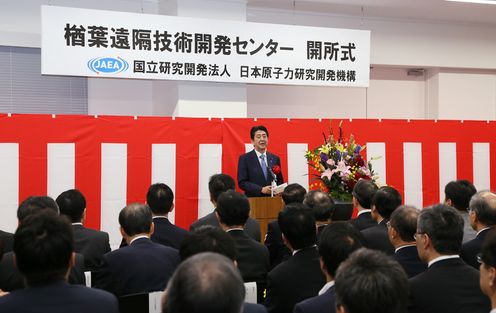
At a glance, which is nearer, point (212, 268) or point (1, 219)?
point (212, 268)

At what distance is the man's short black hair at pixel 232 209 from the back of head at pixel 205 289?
1991 millimetres

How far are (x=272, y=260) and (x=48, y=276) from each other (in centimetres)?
225

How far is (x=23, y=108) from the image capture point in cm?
659

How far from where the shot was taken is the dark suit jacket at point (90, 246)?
3.44m

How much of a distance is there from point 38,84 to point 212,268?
5968mm

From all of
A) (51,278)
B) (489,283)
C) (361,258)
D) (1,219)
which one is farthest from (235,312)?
(1,219)

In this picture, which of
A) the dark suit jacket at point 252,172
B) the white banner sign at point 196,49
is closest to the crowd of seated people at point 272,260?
the dark suit jacket at point 252,172

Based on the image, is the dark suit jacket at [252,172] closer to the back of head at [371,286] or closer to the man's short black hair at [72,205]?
the man's short black hair at [72,205]

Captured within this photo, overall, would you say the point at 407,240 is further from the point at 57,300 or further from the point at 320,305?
the point at 57,300

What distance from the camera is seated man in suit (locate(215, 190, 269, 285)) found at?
3.08m

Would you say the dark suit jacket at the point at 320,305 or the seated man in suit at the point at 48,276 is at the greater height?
the seated man in suit at the point at 48,276

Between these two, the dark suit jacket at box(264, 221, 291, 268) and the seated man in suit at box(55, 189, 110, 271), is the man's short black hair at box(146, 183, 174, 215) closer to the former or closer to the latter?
the seated man in suit at box(55, 189, 110, 271)

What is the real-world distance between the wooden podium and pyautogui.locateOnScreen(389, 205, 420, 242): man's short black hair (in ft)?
7.89

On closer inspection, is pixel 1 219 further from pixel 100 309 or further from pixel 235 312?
pixel 235 312
